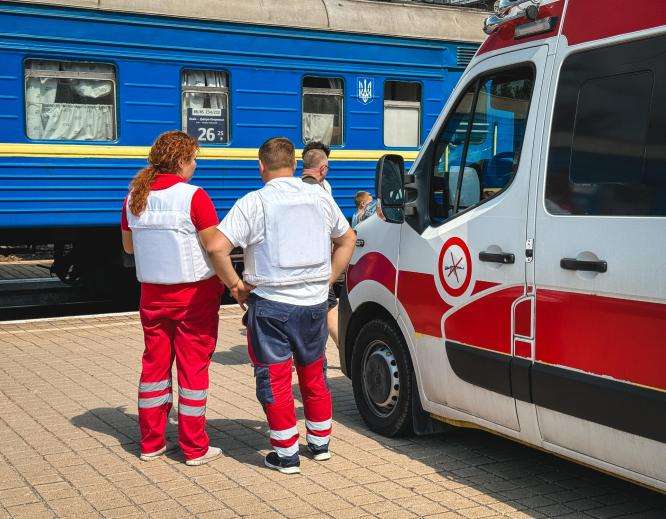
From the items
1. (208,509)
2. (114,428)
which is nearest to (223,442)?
(114,428)

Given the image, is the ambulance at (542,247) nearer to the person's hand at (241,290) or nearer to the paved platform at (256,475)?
the paved platform at (256,475)

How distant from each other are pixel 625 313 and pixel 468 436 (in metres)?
2.14

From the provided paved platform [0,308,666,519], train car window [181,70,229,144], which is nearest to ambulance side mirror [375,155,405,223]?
paved platform [0,308,666,519]

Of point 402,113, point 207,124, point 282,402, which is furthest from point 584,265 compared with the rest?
point 402,113

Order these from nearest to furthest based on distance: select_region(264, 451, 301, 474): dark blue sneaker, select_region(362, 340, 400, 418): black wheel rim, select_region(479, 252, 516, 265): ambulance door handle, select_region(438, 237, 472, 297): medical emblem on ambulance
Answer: select_region(479, 252, 516, 265): ambulance door handle
select_region(438, 237, 472, 297): medical emblem on ambulance
select_region(264, 451, 301, 474): dark blue sneaker
select_region(362, 340, 400, 418): black wheel rim

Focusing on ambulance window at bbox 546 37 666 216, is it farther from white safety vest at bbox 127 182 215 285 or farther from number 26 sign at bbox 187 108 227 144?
number 26 sign at bbox 187 108 227 144

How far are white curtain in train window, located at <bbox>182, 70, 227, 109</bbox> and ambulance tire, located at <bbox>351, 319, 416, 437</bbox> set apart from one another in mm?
5810

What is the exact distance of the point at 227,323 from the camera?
33.4 ft

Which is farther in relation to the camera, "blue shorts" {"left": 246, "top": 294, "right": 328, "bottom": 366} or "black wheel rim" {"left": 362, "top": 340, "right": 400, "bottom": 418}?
"black wheel rim" {"left": 362, "top": 340, "right": 400, "bottom": 418}

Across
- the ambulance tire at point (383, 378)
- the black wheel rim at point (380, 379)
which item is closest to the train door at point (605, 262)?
the ambulance tire at point (383, 378)

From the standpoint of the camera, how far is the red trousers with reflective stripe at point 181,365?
533 centimetres

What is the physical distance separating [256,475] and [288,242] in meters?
1.22

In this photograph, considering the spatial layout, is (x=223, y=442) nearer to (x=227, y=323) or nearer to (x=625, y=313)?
(x=625, y=313)

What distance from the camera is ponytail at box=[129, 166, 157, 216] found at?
17.4 ft
